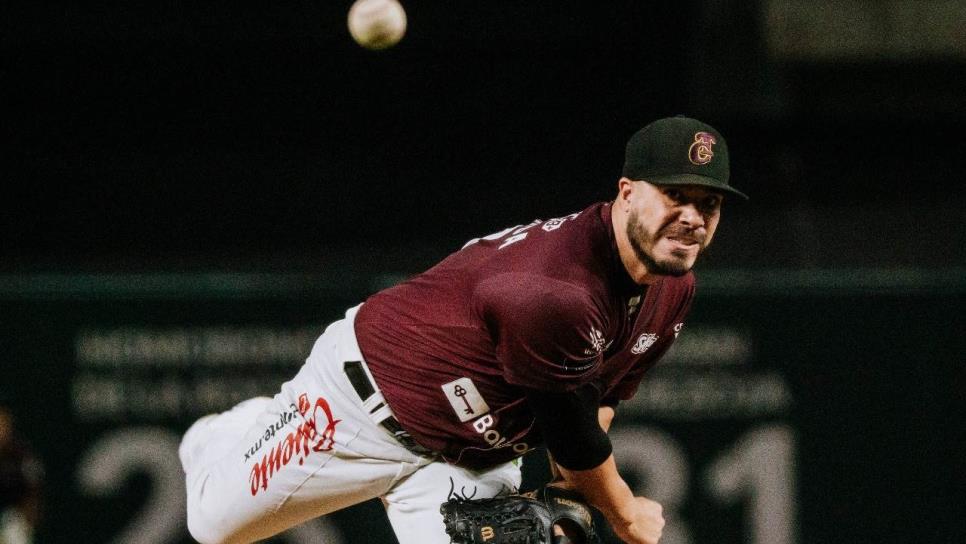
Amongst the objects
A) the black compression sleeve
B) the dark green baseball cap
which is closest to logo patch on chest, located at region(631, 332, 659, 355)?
the black compression sleeve

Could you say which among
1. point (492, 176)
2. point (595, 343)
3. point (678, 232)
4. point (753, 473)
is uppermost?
point (678, 232)

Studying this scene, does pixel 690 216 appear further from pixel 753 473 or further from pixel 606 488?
pixel 753 473

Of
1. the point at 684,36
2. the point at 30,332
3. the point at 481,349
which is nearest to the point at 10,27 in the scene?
the point at 30,332

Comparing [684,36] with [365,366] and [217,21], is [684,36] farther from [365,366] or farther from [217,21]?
[365,366]

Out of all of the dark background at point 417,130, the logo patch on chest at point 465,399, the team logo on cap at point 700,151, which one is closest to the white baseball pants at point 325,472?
the logo patch on chest at point 465,399

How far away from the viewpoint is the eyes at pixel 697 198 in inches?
130

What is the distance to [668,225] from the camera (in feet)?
10.9

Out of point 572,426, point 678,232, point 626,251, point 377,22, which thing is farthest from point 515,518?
point 377,22

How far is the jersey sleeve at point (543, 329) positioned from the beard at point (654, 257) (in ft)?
0.59

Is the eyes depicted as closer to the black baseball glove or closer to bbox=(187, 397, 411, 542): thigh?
the black baseball glove

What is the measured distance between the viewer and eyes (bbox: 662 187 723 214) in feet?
10.8

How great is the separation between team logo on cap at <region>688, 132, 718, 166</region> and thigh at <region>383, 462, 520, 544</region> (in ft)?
3.74

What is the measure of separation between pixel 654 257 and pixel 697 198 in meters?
0.18

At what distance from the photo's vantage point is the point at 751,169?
7.15 m
